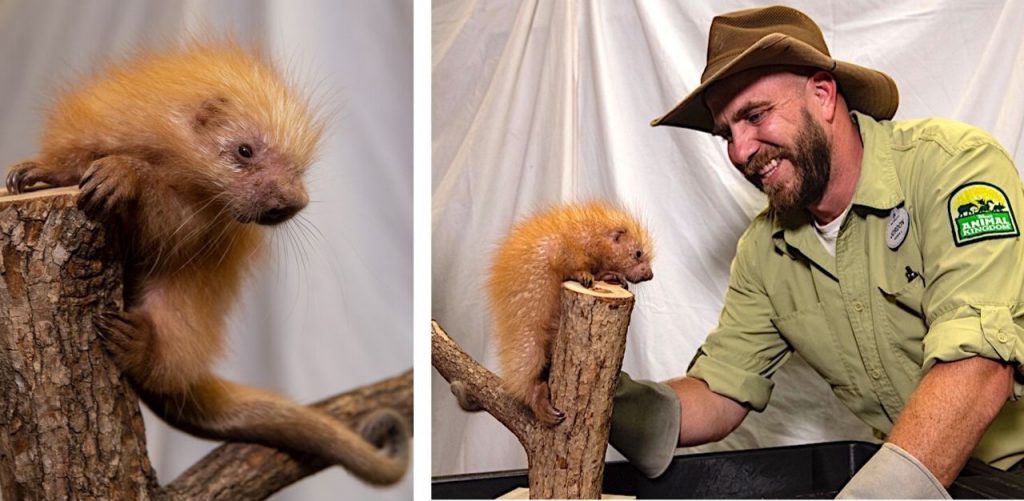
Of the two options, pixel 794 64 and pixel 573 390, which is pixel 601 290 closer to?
pixel 573 390

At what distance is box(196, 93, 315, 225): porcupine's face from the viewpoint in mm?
1044

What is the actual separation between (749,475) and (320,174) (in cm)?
89

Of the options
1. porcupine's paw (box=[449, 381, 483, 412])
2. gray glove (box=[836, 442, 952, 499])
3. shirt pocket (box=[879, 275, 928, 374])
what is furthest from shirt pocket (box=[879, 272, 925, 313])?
porcupine's paw (box=[449, 381, 483, 412])

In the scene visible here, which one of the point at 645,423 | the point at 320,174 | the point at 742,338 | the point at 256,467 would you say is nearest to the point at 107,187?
the point at 320,174

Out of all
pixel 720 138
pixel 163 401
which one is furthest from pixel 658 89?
pixel 163 401

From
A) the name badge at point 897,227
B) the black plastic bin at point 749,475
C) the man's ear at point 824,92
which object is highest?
the man's ear at point 824,92

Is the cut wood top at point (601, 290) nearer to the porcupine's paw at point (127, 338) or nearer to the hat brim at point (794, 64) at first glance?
the hat brim at point (794, 64)

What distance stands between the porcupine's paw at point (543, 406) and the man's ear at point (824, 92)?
61cm

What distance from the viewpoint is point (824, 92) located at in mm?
1375

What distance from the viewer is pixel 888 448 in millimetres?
1280

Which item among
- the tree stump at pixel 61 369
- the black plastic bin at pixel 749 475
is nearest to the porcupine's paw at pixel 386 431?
the black plastic bin at pixel 749 475

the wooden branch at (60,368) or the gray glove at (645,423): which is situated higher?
the wooden branch at (60,368)

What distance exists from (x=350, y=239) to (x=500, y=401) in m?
0.34

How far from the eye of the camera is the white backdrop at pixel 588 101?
4.64 ft
